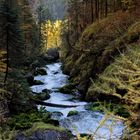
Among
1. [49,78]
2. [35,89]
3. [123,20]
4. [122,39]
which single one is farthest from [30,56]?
[122,39]

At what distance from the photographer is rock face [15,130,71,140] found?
1554 cm

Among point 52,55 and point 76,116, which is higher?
point 76,116

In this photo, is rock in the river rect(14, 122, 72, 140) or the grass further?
rock in the river rect(14, 122, 72, 140)

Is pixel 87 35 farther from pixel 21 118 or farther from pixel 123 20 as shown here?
pixel 21 118

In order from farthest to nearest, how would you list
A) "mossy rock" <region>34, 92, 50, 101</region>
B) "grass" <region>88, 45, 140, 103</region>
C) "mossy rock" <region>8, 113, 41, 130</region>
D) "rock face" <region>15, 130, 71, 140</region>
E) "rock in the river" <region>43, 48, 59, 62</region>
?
"rock in the river" <region>43, 48, 59, 62</region>, "mossy rock" <region>34, 92, 50, 101</region>, "mossy rock" <region>8, 113, 41, 130</region>, "rock face" <region>15, 130, 71, 140</region>, "grass" <region>88, 45, 140, 103</region>

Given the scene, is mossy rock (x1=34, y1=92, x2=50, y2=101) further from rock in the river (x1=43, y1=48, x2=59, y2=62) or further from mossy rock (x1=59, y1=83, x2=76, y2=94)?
rock in the river (x1=43, y1=48, x2=59, y2=62)

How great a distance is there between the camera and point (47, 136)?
Answer: 51.6ft

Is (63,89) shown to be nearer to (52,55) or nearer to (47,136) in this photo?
(47,136)

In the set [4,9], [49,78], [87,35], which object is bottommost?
[49,78]

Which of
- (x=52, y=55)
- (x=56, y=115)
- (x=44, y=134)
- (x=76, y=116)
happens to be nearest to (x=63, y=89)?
(x=56, y=115)

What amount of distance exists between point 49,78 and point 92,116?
20.9 meters

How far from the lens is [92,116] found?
2183 centimetres

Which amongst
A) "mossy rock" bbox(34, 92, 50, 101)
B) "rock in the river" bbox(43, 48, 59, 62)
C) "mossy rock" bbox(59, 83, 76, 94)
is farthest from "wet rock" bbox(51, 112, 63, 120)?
"rock in the river" bbox(43, 48, 59, 62)

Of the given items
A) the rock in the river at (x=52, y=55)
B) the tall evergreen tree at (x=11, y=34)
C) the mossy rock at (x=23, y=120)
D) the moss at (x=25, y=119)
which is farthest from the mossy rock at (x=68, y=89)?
the rock in the river at (x=52, y=55)
